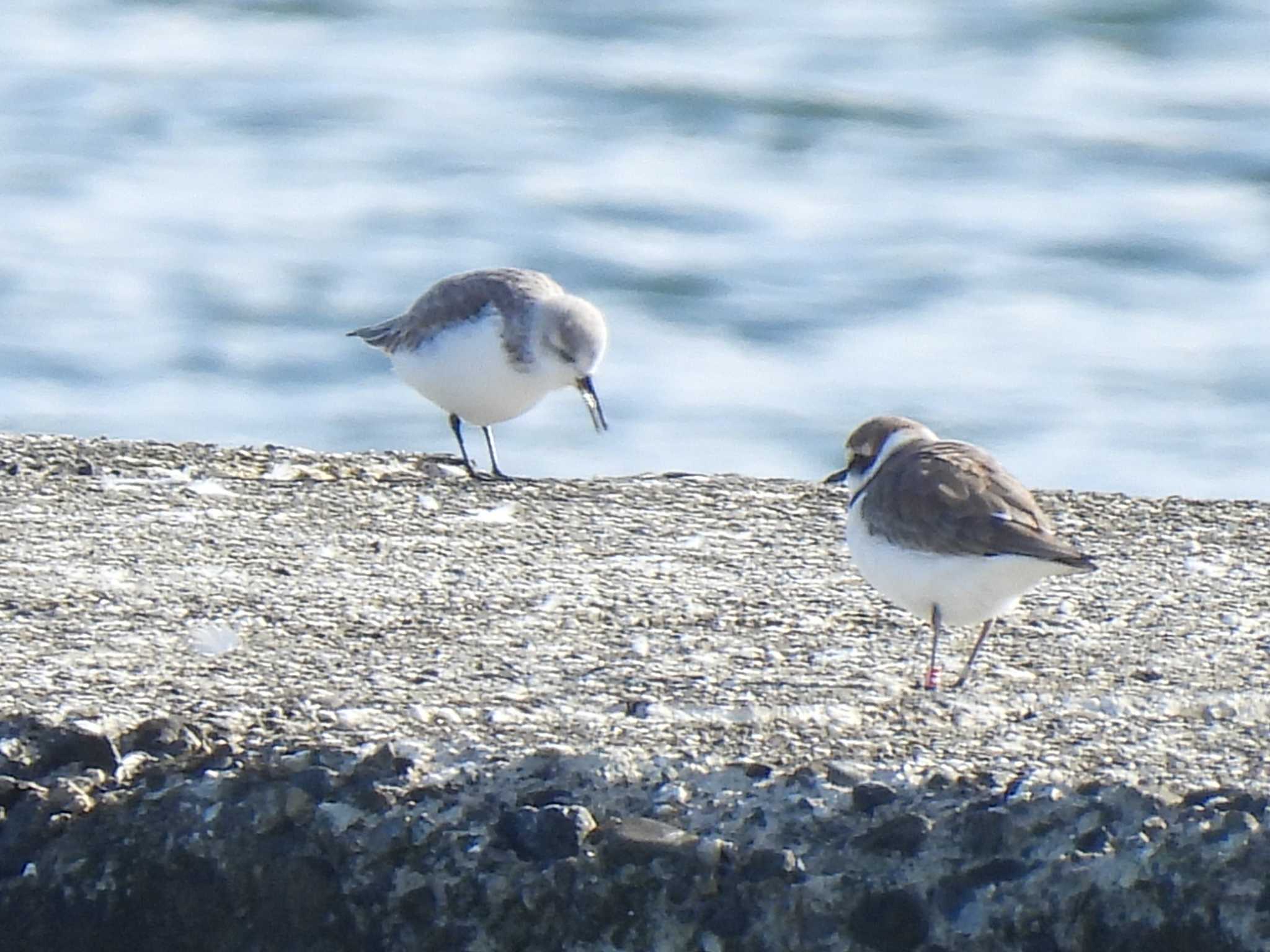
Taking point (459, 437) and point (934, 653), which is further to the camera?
point (459, 437)

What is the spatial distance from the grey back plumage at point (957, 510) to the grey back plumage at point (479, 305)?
2150mm

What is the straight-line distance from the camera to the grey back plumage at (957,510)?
10.5 feet

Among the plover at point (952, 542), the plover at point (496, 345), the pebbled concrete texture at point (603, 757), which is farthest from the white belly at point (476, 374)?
the plover at point (952, 542)

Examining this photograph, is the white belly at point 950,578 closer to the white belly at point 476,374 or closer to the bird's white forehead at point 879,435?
the bird's white forehead at point 879,435

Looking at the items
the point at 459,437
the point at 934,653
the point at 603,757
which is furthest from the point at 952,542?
the point at 459,437

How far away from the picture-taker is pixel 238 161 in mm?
11719

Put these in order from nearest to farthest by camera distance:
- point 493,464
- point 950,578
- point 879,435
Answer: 1. point 950,578
2. point 879,435
3. point 493,464

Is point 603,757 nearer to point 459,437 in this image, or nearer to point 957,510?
point 957,510

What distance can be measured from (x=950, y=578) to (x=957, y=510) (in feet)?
0.43

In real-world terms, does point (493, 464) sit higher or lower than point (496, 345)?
lower

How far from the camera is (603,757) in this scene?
283 centimetres

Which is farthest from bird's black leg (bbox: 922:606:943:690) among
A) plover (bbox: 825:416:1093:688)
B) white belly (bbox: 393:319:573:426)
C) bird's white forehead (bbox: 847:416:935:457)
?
white belly (bbox: 393:319:573:426)

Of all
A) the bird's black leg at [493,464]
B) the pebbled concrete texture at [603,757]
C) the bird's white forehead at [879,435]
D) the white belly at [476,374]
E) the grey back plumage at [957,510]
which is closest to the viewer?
the pebbled concrete texture at [603,757]

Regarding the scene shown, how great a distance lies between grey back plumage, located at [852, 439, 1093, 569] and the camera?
320cm
